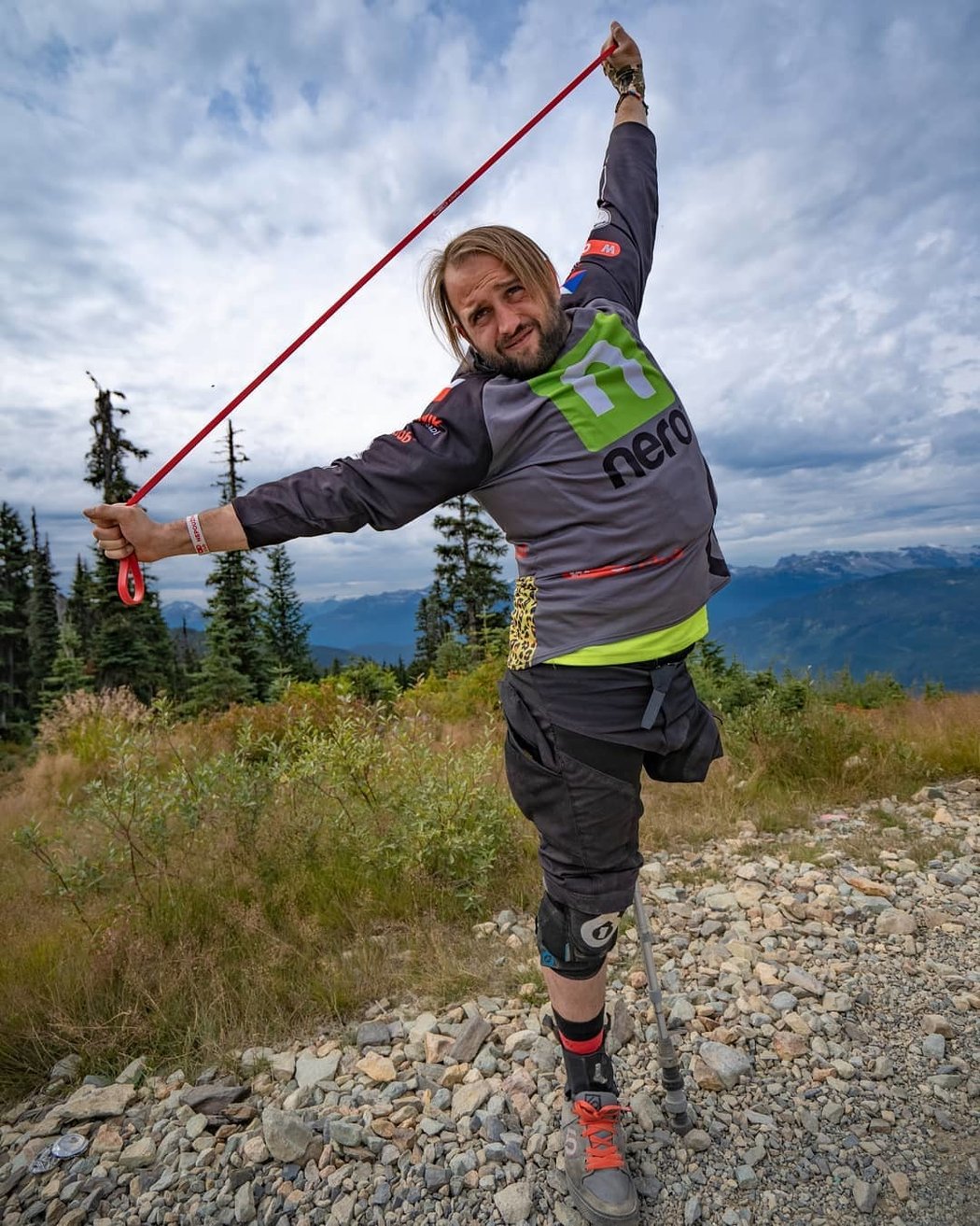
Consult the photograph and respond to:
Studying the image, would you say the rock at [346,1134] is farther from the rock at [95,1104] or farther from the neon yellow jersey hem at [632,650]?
the neon yellow jersey hem at [632,650]

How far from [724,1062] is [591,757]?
1.42 metres

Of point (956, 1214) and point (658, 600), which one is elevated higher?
point (658, 600)

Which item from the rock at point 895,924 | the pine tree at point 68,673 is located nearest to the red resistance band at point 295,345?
the rock at point 895,924

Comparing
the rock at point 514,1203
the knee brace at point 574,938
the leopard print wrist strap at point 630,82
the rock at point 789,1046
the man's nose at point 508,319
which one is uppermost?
the leopard print wrist strap at point 630,82

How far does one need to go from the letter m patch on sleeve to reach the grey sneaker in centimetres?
202

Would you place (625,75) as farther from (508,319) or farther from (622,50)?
(508,319)

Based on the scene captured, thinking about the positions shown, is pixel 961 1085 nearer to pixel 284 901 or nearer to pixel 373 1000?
pixel 373 1000

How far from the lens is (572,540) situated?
1956mm

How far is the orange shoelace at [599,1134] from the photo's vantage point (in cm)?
201

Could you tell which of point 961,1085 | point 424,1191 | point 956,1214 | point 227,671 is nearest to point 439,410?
point 424,1191

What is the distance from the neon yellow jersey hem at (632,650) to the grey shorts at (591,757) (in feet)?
0.09

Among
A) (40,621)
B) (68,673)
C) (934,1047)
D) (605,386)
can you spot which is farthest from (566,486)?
(40,621)

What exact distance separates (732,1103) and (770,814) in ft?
8.56

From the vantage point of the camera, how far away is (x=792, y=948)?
3164mm
